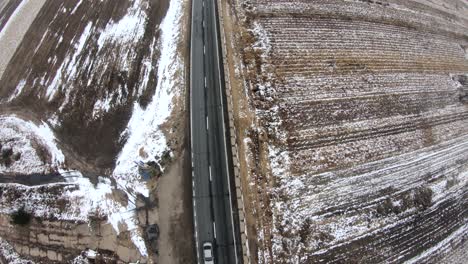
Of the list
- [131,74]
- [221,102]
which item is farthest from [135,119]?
[221,102]

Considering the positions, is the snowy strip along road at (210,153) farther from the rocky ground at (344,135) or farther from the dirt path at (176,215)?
the rocky ground at (344,135)

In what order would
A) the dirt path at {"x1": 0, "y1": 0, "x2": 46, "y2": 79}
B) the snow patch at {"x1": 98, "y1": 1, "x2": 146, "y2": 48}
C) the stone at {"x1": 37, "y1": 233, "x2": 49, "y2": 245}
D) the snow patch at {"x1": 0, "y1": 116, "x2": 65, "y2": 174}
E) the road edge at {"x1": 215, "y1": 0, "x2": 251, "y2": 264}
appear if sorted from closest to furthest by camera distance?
the road edge at {"x1": 215, "y1": 0, "x2": 251, "y2": 264}, the stone at {"x1": 37, "y1": 233, "x2": 49, "y2": 245}, the snow patch at {"x1": 0, "y1": 116, "x2": 65, "y2": 174}, the snow patch at {"x1": 98, "y1": 1, "x2": 146, "y2": 48}, the dirt path at {"x1": 0, "y1": 0, "x2": 46, "y2": 79}

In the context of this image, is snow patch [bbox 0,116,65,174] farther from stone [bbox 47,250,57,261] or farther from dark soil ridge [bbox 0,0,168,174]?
stone [bbox 47,250,57,261]

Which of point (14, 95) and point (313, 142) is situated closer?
point (313, 142)

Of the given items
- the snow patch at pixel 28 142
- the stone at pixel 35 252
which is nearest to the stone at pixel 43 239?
the stone at pixel 35 252

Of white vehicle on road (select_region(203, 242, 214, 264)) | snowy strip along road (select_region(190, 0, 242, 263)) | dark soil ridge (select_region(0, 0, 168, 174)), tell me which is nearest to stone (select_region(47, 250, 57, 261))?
dark soil ridge (select_region(0, 0, 168, 174))

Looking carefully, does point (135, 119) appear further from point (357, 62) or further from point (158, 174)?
point (357, 62)
